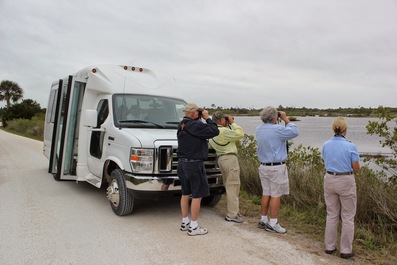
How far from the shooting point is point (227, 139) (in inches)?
225

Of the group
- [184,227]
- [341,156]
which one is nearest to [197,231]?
[184,227]

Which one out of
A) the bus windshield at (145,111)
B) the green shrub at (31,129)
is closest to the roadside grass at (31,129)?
the green shrub at (31,129)

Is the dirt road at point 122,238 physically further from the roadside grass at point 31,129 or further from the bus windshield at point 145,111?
the roadside grass at point 31,129

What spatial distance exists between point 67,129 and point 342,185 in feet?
17.8

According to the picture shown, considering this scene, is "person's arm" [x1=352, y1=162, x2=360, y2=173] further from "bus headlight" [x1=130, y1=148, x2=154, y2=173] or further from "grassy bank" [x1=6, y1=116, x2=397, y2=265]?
"bus headlight" [x1=130, y1=148, x2=154, y2=173]

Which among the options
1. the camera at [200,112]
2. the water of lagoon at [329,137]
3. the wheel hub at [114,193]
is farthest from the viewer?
the water of lagoon at [329,137]

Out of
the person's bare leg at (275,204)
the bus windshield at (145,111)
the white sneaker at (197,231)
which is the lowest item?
the white sneaker at (197,231)

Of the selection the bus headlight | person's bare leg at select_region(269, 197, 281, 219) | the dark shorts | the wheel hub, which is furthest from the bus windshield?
person's bare leg at select_region(269, 197, 281, 219)

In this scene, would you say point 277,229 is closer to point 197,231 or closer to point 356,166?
point 197,231

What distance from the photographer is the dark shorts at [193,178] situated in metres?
5.14

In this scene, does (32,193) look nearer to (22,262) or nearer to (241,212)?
(22,262)

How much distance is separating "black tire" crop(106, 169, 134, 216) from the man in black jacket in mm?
1113

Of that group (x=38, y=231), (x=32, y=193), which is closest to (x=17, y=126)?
(x=32, y=193)

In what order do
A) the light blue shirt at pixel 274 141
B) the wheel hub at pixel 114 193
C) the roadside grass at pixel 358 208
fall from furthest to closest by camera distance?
the wheel hub at pixel 114 193
the light blue shirt at pixel 274 141
the roadside grass at pixel 358 208
